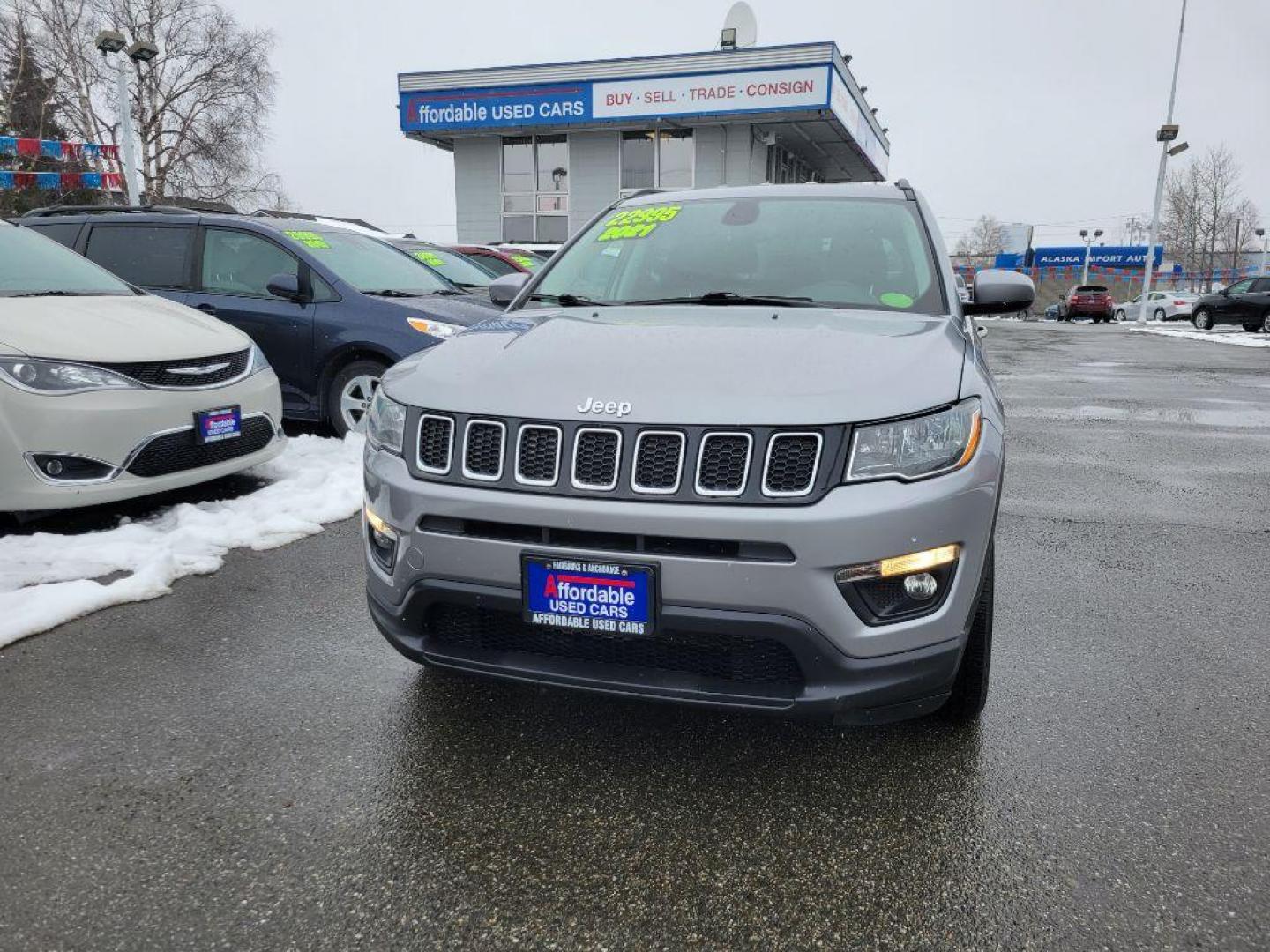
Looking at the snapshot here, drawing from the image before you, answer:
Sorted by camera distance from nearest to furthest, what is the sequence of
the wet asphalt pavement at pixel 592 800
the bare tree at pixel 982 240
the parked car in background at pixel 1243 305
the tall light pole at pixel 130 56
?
the wet asphalt pavement at pixel 592 800 → the tall light pole at pixel 130 56 → the parked car in background at pixel 1243 305 → the bare tree at pixel 982 240

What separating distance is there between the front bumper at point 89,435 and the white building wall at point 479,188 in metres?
22.9

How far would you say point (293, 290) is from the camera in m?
6.16

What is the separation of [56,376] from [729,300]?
3236 mm

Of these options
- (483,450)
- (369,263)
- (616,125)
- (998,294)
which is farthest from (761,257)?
(616,125)

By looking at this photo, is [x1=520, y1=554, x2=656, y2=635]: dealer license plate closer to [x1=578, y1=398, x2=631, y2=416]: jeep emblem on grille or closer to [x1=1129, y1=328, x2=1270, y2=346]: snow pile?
[x1=578, y1=398, x2=631, y2=416]: jeep emblem on grille

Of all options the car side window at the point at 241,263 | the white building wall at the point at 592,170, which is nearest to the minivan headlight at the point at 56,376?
the car side window at the point at 241,263

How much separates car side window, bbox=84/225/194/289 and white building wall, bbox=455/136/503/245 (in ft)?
65.9

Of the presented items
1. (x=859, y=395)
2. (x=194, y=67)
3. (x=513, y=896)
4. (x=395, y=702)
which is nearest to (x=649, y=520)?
(x=859, y=395)

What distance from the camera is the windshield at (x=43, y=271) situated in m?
4.88

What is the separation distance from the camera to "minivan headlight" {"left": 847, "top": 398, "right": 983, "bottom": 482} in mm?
1999

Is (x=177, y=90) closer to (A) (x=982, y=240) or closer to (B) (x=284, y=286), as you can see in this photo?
(B) (x=284, y=286)

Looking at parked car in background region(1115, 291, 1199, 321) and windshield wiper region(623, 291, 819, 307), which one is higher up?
windshield wiper region(623, 291, 819, 307)

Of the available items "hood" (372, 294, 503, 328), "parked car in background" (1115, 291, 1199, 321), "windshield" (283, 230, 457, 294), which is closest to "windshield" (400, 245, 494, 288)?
"windshield" (283, 230, 457, 294)

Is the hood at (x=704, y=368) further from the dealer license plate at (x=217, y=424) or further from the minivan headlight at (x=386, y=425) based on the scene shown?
the dealer license plate at (x=217, y=424)
